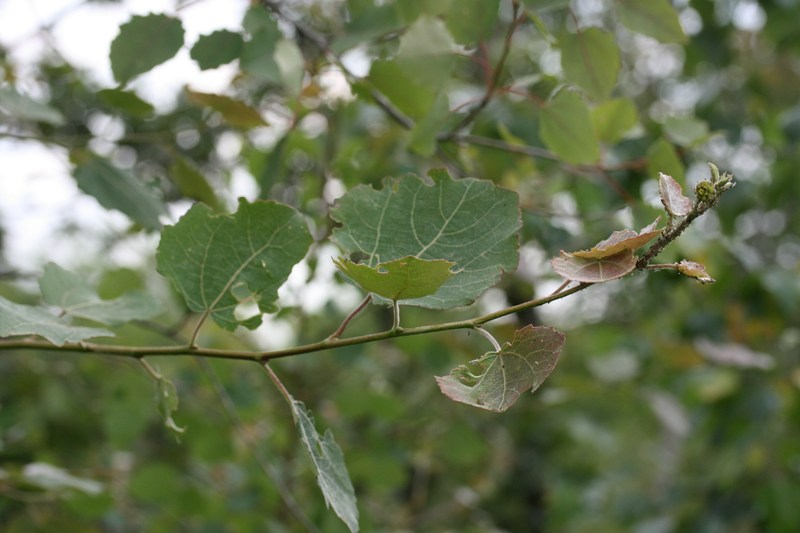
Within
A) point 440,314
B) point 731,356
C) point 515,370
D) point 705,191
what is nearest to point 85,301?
point 515,370

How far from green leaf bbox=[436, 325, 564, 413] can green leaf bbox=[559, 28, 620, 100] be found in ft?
0.98

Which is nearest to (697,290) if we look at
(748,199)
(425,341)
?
(748,199)

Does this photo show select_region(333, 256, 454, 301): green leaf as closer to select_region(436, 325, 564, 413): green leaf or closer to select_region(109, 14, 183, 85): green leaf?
select_region(436, 325, 564, 413): green leaf

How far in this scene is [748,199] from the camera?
4.82ft

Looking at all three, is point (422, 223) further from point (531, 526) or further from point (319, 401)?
point (531, 526)

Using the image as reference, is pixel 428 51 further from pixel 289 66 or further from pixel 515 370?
pixel 515 370

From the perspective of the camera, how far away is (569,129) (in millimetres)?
668

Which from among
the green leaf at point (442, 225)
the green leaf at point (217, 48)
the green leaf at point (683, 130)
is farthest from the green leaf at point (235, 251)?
the green leaf at point (683, 130)

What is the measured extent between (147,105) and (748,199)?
45.5 inches

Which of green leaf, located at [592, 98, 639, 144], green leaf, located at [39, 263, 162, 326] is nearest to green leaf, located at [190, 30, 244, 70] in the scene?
green leaf, located at [39, 263, 162, 326]

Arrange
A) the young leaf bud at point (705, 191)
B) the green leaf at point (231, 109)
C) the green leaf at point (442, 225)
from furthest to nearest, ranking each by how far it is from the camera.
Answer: the green leaf at point (231, 109), the green leaf at point (442, 225), the young leaf bud at point (705, 191)

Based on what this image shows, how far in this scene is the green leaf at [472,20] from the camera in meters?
0.63

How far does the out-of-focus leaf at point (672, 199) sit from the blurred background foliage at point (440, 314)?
10.3 inches

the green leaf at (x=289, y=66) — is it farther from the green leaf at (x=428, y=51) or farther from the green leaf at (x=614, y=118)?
the green leaf at (x=614, y=118)
